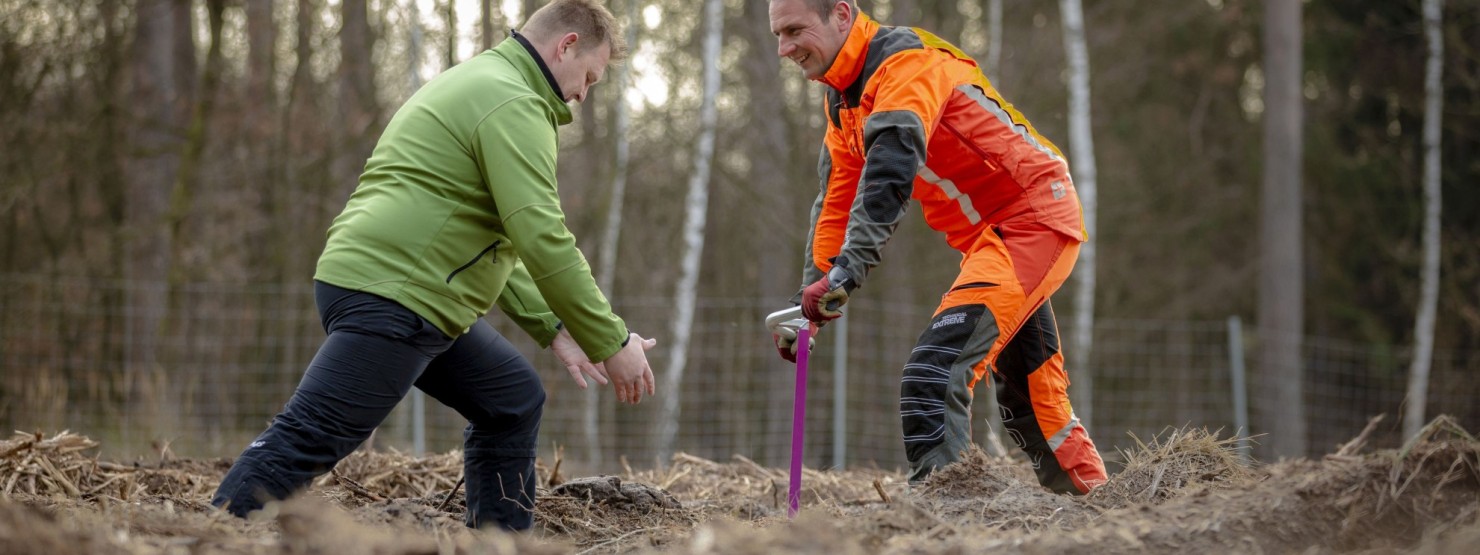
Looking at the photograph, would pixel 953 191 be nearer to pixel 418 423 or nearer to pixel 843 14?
pixel 843 14

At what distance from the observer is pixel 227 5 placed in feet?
33.9

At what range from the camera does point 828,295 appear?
150 inches

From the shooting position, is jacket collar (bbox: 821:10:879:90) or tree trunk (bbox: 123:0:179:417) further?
tree trunk (bbox: 123:0:179:417)

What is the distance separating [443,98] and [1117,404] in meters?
9.19

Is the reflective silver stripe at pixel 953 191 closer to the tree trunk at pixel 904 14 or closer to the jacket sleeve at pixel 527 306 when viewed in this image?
the jacket sleeve at pixel 527 306

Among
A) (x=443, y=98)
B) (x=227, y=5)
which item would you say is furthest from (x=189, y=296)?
(x=443, y=98)

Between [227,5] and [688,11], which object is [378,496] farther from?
[688,11]

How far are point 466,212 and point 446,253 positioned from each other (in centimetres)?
13

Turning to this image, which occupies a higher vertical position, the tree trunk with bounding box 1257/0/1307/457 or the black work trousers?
the tree trunk with bounding box 1257/0/1307/457

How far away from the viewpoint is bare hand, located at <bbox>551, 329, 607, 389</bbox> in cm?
368

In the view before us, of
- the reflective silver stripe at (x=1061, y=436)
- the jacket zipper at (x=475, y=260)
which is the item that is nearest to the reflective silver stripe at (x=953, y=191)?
the reflective silver stripe at (x=1061, y=436)

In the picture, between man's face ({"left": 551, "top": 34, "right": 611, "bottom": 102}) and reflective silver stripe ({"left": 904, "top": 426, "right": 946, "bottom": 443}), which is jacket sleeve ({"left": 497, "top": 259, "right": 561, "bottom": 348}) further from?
reflective silver stripe ({"left": 904, "top": 426, "right": 946, "bottom": 443})

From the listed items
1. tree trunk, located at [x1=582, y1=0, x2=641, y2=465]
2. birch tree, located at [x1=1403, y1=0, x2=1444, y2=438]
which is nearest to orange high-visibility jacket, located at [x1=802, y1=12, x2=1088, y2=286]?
tree trunk, located at [x1=582, y1=0, x2=641, y2=465]

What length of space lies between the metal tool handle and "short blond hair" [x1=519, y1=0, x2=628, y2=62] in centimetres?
107
